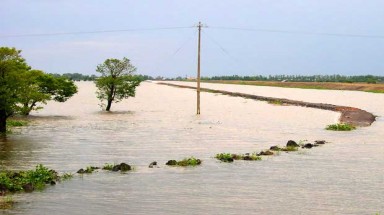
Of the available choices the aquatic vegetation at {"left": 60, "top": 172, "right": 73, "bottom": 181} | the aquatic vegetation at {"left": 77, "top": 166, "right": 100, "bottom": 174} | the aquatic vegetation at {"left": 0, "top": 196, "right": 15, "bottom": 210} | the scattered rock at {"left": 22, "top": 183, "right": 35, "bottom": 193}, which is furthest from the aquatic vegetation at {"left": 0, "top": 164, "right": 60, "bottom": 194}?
the aquatic vegetation at {"left": 77, "top": 166, "right": 100, "bottom": 174}

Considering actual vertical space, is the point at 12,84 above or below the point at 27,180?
above

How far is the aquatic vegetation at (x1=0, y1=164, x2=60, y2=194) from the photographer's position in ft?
48.1

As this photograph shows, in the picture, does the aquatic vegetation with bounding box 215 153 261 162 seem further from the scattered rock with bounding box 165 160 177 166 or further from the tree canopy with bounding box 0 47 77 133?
the tree canopy with bounding box 0 47 77 133

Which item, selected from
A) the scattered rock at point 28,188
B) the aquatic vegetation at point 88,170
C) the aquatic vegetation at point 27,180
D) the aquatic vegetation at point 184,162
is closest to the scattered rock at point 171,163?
the aquatic vegetation at point 184,162

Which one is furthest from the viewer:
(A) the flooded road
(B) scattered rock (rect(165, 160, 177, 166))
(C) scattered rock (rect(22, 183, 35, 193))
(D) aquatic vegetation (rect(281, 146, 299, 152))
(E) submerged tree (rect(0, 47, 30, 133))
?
(E) submerged tree (rect(0, 47, 30, 133))

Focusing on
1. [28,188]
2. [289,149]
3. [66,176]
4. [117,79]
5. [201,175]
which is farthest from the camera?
[117,79]

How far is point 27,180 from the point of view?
15.4 metres

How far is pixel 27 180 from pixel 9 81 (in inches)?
639

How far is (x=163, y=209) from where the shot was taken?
13.2 meters

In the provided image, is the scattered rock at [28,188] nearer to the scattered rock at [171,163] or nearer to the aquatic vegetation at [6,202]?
the aquatic vegetation at [6,202]

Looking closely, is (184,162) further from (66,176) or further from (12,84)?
(12,84)

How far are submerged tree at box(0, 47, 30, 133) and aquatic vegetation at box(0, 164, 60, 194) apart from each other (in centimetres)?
1418

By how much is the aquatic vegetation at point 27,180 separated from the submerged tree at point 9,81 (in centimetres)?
1418

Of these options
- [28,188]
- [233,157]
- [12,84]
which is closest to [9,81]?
[12,84]
